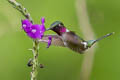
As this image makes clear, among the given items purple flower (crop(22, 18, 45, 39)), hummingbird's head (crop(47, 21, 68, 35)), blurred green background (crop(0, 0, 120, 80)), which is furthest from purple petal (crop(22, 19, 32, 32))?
blurred green background (crop(0, 0, 120, 80))

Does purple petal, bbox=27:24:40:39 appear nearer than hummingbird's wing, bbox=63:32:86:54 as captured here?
Yes

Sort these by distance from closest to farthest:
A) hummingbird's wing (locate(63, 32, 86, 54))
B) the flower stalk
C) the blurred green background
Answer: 1. the flower stalk
2. hummingbird's wing (locate(63, 32, 86, 54))
3. the blurred green background

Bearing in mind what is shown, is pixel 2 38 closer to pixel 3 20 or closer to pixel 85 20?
pixel 3 20

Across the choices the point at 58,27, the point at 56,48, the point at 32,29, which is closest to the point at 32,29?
the point at 32,29

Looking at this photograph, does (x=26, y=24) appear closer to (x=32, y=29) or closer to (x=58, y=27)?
(x=32, y=29)

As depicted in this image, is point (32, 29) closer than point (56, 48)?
Yes

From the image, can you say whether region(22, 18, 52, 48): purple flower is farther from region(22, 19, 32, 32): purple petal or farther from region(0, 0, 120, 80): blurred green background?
region(0, 0, 120, 80): blurred green background

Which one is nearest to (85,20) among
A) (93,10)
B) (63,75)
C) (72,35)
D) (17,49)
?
(93,10)

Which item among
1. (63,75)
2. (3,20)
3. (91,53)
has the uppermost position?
(3,20)

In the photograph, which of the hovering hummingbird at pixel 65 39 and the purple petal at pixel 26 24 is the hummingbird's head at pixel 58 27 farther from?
the purple petal at pixel 26 24
